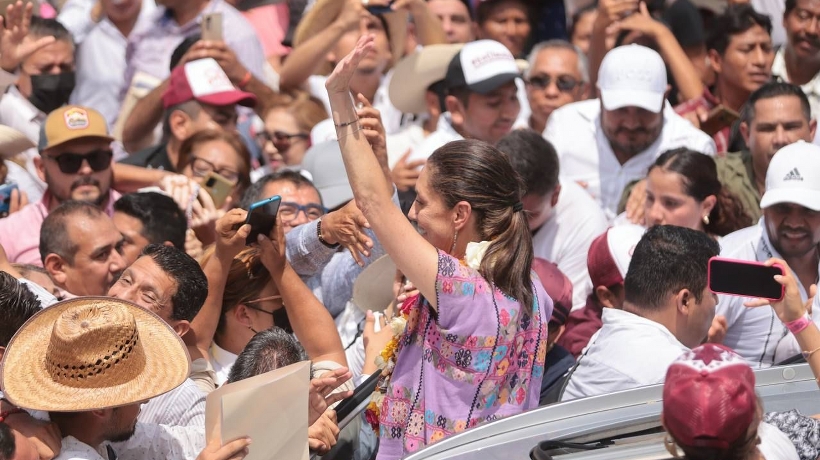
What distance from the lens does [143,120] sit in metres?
7.84

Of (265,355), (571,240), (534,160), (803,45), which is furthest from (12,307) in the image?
(803,45)

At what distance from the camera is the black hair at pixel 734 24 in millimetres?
7414

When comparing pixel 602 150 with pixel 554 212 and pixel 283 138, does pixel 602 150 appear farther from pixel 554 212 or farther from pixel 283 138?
pixel 283 138

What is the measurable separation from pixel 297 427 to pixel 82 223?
8.16 ft

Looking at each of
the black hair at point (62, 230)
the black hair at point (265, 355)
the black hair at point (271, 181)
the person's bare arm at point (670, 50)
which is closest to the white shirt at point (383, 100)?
the person's bare arm at point (670, 50)

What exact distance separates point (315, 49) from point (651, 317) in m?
3.95

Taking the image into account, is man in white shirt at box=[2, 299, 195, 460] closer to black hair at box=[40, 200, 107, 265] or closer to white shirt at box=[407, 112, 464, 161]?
black hair at box=[40, 200, 107, 265]

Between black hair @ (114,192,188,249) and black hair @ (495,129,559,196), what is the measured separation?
1.57m

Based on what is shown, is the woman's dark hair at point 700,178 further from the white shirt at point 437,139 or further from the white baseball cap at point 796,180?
the white shirt at point 437,139

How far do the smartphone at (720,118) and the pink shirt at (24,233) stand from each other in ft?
11.3

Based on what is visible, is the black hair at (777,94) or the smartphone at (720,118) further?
the smartphone at (720,118)

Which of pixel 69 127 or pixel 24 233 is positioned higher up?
pixel 69 127

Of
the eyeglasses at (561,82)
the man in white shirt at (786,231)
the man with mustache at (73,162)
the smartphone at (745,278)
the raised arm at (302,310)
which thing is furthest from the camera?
the eyeglasses at (561,82)

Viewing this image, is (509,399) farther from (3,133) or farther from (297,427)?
(3,133)
